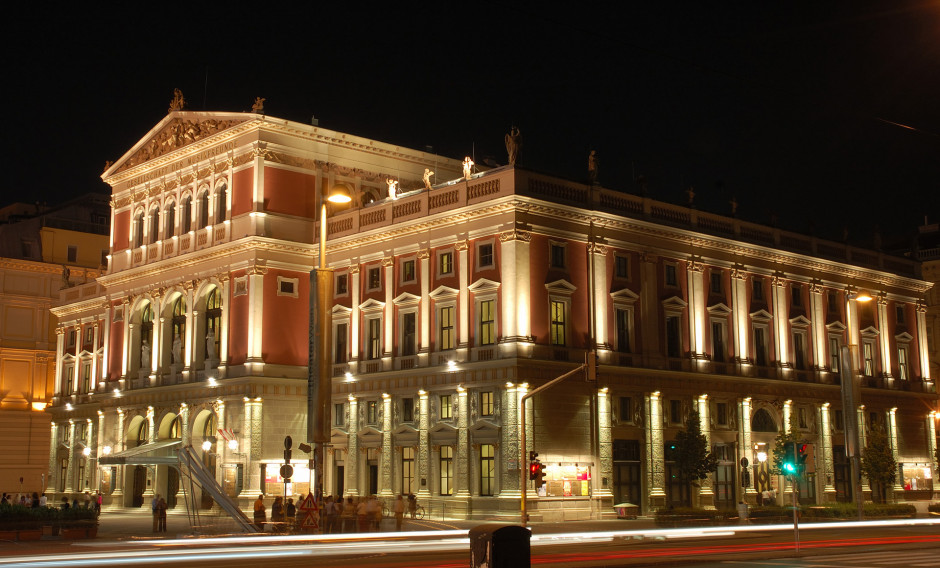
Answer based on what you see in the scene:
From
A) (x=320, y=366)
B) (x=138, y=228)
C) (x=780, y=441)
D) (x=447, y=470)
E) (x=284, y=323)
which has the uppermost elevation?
(x=138, y=228)

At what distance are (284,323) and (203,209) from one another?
384 inches

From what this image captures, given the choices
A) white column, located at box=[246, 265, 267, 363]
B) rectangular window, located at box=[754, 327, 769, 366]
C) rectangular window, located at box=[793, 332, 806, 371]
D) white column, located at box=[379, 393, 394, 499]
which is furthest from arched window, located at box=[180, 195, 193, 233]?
rectangular window, located at box=[793, 332, 806, 371]

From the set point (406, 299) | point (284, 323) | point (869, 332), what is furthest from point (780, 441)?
point (284, 323)

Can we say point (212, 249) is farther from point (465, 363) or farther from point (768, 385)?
point (768, 385)

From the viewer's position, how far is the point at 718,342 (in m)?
59.2

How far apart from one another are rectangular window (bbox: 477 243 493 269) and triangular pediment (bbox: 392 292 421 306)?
441cm

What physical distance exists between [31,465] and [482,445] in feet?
162

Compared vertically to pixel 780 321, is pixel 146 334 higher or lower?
higher

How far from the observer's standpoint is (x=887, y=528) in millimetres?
42219

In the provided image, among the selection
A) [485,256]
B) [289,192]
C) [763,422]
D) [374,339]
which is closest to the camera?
[485,256]

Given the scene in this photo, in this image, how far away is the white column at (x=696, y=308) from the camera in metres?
57.1

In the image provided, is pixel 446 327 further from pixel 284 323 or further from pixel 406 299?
pixel 284 323

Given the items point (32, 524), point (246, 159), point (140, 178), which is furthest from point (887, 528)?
point (140, 178)

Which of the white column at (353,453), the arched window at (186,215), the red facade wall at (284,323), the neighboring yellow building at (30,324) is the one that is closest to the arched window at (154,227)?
the arched window at (186,215)
